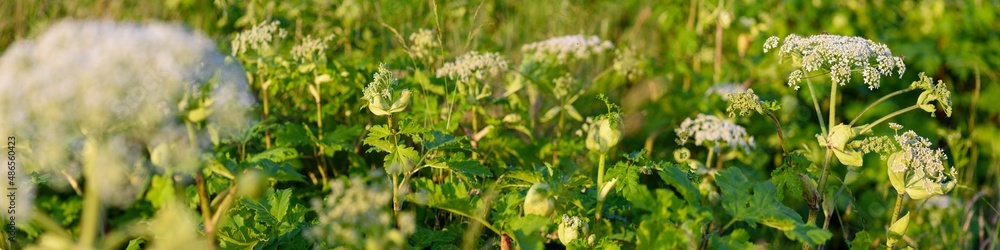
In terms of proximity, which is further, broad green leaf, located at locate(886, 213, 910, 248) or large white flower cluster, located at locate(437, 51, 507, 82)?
large white flower cluster, located at locate(437, 51, 507, 82)

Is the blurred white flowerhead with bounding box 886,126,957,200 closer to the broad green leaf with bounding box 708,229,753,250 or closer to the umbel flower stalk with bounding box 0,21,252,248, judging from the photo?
the broad green leaf with bounding box 708,229,753,250

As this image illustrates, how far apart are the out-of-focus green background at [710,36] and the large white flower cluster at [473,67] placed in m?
0.73

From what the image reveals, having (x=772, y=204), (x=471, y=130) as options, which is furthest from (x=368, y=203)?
(x=471, y=130)

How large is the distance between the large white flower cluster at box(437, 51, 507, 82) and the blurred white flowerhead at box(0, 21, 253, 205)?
790 mm

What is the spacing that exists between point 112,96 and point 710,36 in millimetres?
3593

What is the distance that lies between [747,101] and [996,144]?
118 inches

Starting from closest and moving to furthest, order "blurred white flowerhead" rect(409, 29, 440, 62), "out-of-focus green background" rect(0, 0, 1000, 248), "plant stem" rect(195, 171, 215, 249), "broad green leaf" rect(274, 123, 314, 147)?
"plant stem" rect(195, 171, 215, 249) < "broad green leaf" rect(274, 123, 314, 147) < "blurred white flowerhead" rect(409, 29, 440, 62) < "out-of-focus green background" rect(0, 0, 1000, 248)

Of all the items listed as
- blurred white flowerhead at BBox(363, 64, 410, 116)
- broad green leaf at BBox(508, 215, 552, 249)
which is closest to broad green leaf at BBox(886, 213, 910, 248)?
broad green leaf at BBox(508, 215, 552, 249)

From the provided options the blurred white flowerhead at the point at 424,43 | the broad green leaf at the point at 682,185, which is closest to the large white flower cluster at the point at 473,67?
the blurred white flowerhead at the point at 424,43

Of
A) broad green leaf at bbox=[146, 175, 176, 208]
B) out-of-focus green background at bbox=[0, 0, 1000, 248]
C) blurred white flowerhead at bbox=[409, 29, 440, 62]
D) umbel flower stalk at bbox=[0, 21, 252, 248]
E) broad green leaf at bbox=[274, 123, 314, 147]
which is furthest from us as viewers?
out-of-focus green background at bbox=[0, 0, 1000, 248]

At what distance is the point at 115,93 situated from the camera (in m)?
1.53

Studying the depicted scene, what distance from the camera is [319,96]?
9.05 feet

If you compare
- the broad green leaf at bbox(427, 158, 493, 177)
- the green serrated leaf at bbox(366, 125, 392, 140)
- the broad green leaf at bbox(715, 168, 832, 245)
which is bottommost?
the broad green leaf at bbox(427, 158, 493, 177)

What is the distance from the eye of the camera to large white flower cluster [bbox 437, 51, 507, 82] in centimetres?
262
